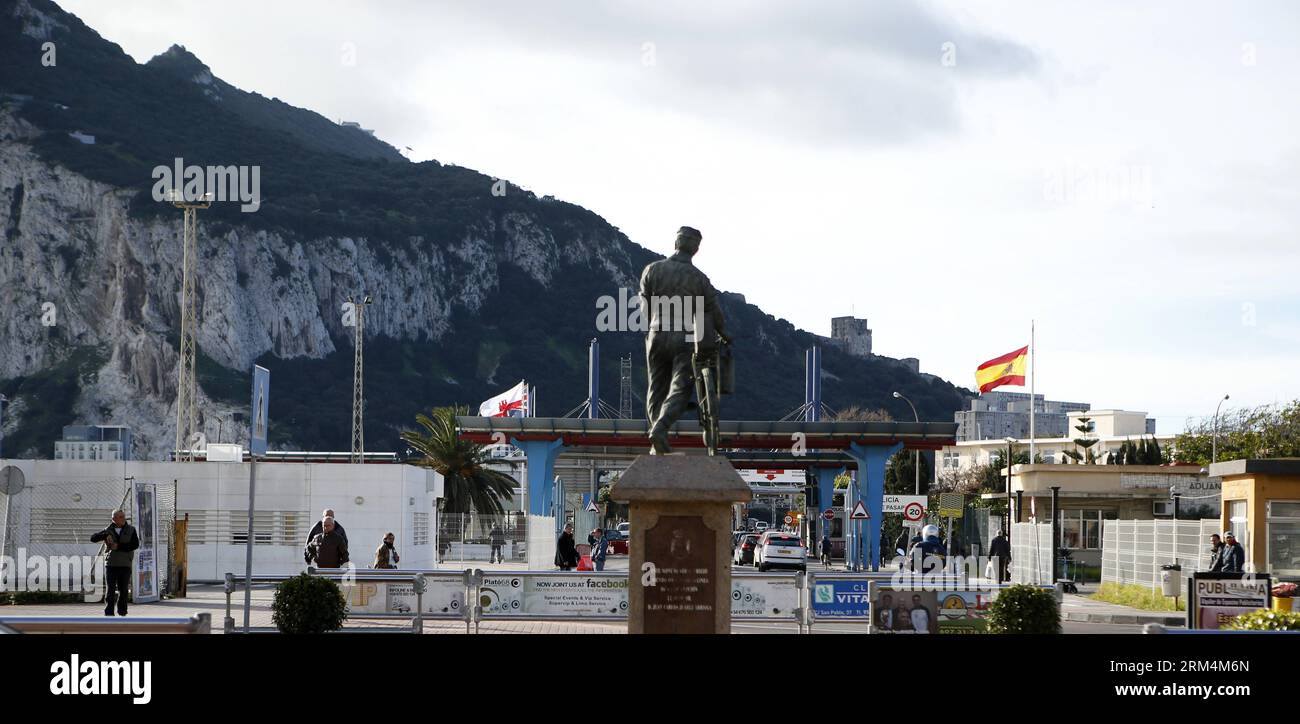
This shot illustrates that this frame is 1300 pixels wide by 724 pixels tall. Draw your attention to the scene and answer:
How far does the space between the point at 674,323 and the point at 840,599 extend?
728 centimetres

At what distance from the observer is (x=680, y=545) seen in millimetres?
12844

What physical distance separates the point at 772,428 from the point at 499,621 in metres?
25.0

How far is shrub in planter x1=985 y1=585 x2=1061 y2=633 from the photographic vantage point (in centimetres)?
1411

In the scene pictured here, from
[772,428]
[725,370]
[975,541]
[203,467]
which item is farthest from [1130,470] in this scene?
[725,370]

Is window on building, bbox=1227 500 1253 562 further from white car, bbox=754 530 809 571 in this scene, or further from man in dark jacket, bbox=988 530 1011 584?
white car, bbox=754 530 809 571

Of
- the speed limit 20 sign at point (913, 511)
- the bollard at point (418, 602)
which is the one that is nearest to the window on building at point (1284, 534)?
the speed limit 20 sign at point (913, 511)

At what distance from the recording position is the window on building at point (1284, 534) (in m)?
26.6

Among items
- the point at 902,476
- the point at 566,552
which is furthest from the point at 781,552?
the point at 902,476

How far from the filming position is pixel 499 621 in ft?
Answer: 68.7

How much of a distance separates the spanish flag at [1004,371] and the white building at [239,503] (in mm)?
20845

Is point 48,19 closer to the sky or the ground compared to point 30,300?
closer to the sky

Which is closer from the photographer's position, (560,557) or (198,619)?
(198,619)

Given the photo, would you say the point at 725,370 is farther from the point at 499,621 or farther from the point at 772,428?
the point at 772,428

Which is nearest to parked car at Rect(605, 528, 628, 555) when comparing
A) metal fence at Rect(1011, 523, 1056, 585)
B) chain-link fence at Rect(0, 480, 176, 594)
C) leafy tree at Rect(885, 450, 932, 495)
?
metal fence at Rect(1011, 523, 1056, 585)
